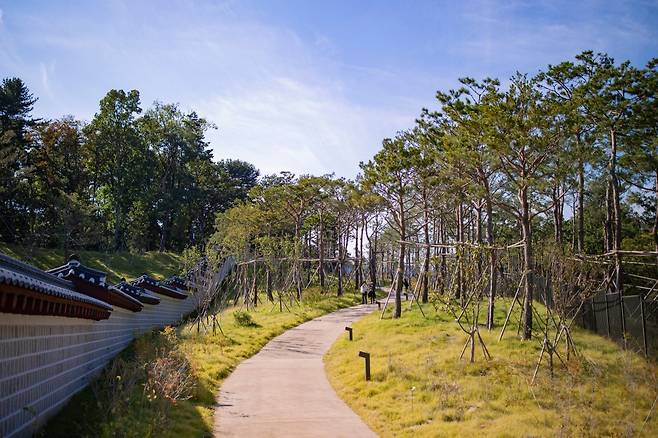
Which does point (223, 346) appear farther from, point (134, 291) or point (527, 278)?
point (527, 278)

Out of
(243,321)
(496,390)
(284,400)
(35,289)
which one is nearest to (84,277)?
(284,400)

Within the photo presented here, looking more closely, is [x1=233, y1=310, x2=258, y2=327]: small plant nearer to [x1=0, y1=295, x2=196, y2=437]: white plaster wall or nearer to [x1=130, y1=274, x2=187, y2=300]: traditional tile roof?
[x1=130, y1=274, x2=187, y2=300]: traditional tile roof

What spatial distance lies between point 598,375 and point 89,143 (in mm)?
38018

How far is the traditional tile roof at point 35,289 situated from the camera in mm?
4562

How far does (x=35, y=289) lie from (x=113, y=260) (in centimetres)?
3225

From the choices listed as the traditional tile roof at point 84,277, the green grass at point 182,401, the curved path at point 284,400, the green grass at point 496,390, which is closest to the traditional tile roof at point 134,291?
the green grass at point 182,401

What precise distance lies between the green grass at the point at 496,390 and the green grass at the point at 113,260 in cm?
2134

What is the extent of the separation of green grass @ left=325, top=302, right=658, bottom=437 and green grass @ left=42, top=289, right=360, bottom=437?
9.13 ft

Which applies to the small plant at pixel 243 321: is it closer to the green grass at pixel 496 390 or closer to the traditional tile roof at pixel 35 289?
the green grass at pixel 496 390

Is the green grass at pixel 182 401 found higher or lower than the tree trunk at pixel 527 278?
lower

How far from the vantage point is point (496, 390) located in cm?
1023

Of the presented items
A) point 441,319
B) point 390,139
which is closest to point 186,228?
point 390,139

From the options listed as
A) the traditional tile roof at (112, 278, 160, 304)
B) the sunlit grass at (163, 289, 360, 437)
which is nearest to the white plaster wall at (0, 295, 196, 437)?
the sunlit grass at (163, 289, 360, 437)

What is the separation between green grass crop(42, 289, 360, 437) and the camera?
686 cm
